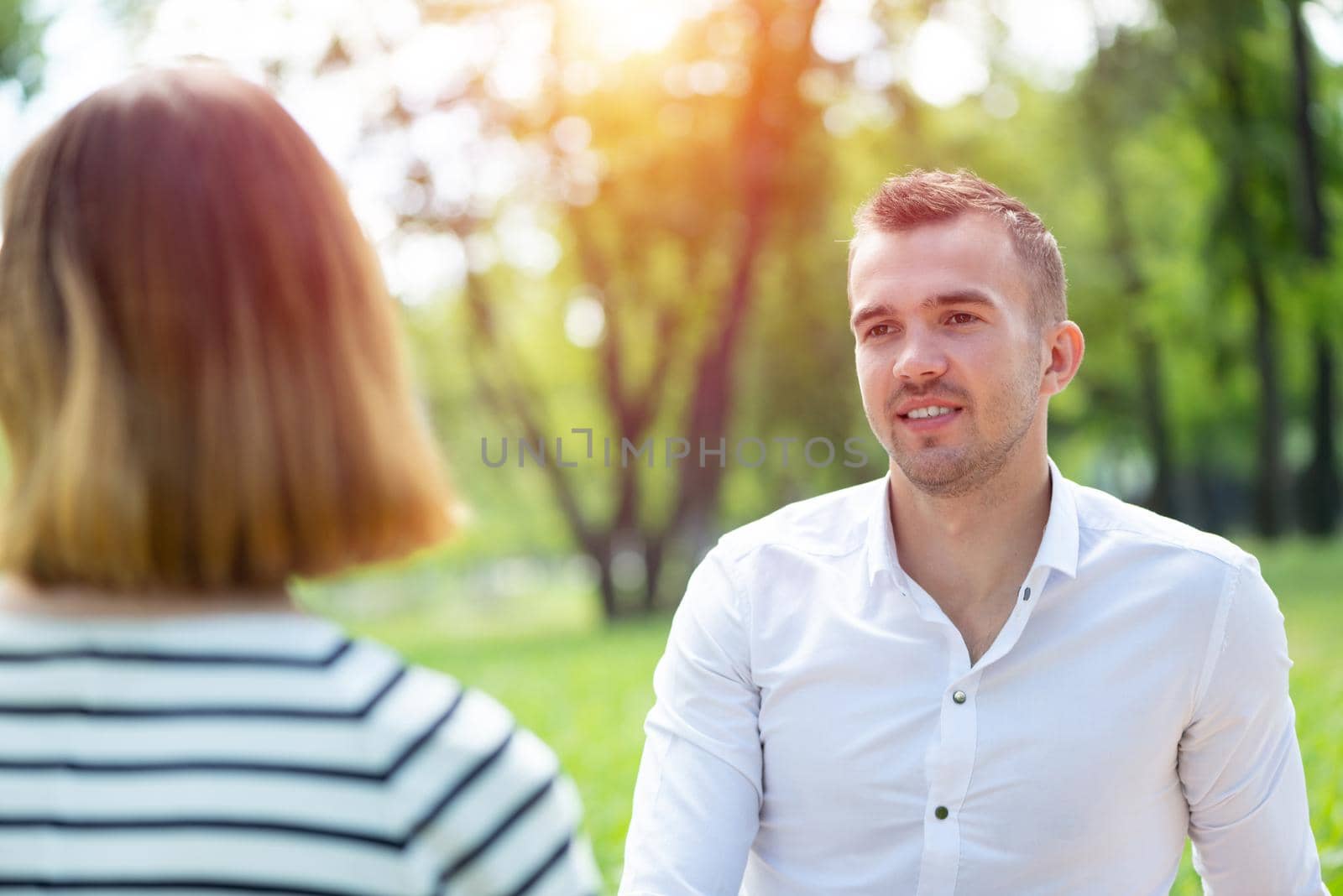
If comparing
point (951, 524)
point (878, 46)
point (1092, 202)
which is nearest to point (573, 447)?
point (1092, 202)

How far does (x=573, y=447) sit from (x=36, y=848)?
95.9 feet

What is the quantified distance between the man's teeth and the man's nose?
0.21 ft

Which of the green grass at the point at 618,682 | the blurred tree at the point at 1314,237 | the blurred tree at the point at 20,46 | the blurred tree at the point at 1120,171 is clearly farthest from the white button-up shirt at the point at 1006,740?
the blurred tree at the point at 1314,237

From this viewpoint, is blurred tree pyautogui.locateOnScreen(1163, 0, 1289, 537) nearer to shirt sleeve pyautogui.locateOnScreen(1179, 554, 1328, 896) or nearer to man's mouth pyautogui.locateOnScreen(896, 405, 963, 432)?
man's mouth pyautogui.locateOnScreen(896, 405, 963, 432)

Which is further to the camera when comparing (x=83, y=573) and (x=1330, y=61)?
(x=1330, y=61)

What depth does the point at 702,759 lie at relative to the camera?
254 centimetres

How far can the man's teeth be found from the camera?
2648 mm

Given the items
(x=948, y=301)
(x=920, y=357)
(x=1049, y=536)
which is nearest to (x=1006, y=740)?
(x=1049, y=536)

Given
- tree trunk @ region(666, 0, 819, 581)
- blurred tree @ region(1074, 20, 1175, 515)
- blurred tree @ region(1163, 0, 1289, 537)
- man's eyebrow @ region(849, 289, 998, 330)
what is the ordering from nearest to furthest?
man's eyebrow @ region(849, 289, 998, 330) → blurred tree @ region(1074, 20, 1175, 515) → tree trunk @ region(666, 0, 819, 581) → blurred tree @ region(1163, 0, 1289, 537)

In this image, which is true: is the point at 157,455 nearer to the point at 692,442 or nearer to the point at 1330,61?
the point at 692,442

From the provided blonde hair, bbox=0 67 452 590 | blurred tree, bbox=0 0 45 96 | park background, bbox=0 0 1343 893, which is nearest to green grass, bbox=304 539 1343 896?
park background, bbox=0 0 1343 893

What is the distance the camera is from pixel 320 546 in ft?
4.14

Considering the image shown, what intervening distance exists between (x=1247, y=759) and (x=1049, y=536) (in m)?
0.54

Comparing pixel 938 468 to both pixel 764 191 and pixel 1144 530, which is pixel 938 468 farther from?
pixel 764 191
